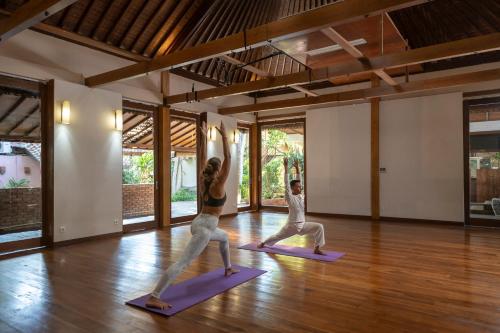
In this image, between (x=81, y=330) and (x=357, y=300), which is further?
(x=357, y=300)

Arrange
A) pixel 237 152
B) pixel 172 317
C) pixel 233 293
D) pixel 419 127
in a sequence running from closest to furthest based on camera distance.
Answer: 1. pixel 172 317
2. pixel 233 293
3. pixel 419 127
4. pixel 237 152

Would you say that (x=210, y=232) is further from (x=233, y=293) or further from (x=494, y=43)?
(x=494, y=43)

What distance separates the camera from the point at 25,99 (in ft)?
17.3

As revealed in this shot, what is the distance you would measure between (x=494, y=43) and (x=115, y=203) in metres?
6.12

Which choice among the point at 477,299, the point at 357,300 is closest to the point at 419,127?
the point at 477,299

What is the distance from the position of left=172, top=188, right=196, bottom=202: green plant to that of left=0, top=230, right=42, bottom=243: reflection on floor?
112 inches

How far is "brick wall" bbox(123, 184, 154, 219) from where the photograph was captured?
666 cm

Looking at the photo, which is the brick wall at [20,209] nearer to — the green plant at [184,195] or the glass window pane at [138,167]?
the glass window pane at [138,167]

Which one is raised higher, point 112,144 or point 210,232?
point 112,144

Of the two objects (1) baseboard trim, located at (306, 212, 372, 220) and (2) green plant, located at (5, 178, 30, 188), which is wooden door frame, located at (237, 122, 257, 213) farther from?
(2) green plant, located at (5, 178, 30, 188)

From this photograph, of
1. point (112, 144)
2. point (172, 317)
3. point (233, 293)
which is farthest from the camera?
point (112, 144)

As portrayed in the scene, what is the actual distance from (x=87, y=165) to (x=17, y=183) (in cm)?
103

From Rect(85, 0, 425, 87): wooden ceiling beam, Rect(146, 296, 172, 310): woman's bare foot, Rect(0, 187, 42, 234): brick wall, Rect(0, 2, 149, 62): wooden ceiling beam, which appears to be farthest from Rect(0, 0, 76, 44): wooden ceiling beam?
Rect(146, 296, 172, 310): woman's bare foot

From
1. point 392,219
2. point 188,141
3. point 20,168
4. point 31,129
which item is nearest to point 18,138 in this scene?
point 31,129
